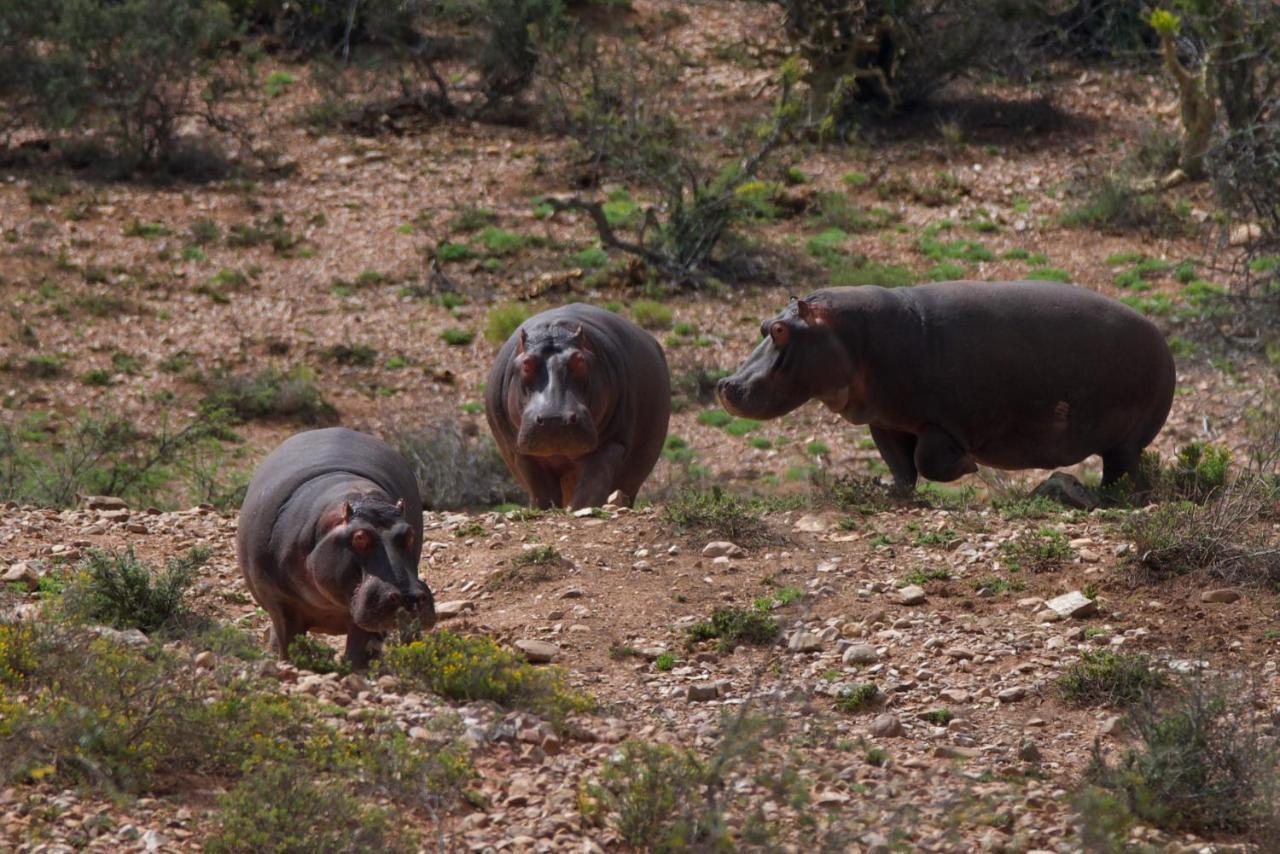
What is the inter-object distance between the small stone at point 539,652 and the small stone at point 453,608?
78 centimetres

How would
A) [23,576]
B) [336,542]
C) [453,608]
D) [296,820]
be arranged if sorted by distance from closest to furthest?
1. [296,820]
2. [336,542]
3. [453,608]
4. [23,576]

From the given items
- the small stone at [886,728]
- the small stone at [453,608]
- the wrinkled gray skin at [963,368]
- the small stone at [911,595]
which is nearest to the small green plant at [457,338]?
the wrinkled gray skin at [963,368]

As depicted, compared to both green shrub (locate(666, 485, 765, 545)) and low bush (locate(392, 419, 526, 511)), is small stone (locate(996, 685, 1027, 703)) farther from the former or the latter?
low bush (locate(392, 419, 526, 511))

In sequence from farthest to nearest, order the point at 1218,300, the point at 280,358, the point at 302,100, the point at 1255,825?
the point at 302,100
the point at 280,358
the point at 1218,300
the point at 1255,825

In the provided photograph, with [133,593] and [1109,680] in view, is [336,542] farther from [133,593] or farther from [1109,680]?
[1109,680]

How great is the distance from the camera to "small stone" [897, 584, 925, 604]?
852cm

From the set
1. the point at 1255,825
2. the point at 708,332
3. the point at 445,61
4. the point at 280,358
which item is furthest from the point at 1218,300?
the point at 445,61

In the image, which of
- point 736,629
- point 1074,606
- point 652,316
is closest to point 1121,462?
point 1074,606

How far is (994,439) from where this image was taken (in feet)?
36.1

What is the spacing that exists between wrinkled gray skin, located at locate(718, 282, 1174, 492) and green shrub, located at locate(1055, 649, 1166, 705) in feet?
10.8

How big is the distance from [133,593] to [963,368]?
501cm

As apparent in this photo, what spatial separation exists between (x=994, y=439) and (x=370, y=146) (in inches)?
547

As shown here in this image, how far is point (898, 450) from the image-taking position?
11266mm

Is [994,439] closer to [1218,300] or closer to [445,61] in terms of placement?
[1218,300]
